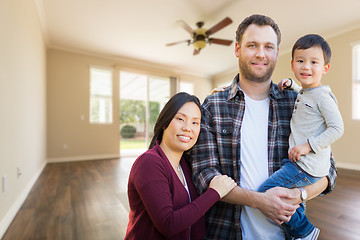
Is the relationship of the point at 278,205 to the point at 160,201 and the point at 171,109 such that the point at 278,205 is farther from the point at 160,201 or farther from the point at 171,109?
the point at 171,109

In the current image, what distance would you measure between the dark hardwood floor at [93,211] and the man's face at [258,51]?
1.78 metres

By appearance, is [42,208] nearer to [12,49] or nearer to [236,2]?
[12,49]

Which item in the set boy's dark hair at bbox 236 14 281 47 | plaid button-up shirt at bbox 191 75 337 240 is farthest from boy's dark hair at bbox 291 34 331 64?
plaid button-up shirt at bbox 191 75 337 240

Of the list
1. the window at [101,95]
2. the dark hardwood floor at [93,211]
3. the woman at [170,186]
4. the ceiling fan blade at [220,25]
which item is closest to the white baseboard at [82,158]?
the window at [101,95]

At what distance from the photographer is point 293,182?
2.62 ft

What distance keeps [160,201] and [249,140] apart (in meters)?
0.53

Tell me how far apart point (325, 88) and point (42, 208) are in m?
3.05

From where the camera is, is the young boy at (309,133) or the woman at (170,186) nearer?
the woman at (170,186)

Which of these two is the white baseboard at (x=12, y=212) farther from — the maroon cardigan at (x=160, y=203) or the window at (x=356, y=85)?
the window at (x=356, y=85)

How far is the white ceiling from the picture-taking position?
10.3ft

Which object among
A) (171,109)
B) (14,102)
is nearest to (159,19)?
(14,102)

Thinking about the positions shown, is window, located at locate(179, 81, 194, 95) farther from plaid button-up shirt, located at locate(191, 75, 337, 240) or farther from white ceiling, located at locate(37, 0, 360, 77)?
plaid button-up shirt, located at locate(191, 75, 337, 240)

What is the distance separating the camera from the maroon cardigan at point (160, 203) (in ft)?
2.13

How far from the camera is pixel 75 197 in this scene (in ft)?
8.48
